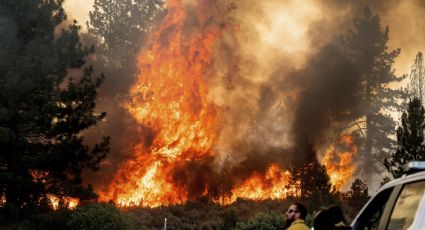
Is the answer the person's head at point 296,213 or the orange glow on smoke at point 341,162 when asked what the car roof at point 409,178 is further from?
the orange glow on smoke at point 341,162

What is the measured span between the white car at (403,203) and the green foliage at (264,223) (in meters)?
16.2

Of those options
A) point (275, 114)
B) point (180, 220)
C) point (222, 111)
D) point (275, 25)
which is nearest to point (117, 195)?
point (180, 220)

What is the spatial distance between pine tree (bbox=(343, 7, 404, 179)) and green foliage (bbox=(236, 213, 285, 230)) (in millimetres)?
31532

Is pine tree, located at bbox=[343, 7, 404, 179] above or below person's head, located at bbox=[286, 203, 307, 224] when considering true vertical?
above

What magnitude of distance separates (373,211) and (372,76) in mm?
50489

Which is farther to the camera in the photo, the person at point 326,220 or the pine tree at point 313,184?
the pine tree at point 313,184

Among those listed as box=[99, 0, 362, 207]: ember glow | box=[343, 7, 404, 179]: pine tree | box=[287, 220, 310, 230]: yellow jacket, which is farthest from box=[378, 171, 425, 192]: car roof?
box=[343, 7, 404, 179]: pine tree

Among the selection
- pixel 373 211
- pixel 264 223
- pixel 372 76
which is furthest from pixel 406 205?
pixel 372 76

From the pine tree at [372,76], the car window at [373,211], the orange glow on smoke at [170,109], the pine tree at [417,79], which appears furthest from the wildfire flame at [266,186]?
the car window at [373,211]

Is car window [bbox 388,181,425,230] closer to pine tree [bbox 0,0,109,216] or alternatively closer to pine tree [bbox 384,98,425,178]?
pine tree [bbox 0,0,109,216]

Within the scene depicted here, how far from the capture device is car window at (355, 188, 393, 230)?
488cm

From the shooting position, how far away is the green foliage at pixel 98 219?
18.3m

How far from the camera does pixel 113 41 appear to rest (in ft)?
164

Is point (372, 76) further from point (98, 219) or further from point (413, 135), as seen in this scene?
point (98, 219)
